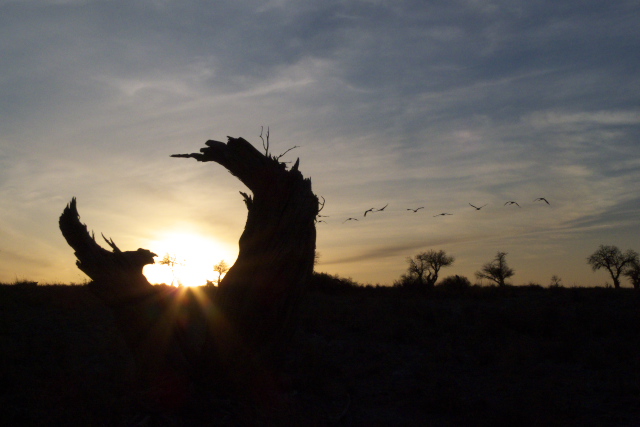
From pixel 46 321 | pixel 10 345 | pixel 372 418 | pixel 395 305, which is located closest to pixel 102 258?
pixel 10 345

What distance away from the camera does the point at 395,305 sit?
1745 cm

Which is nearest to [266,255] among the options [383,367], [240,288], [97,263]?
[240,288]

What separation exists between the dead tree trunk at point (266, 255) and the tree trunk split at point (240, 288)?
0.02m

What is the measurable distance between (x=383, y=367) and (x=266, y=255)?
4.56 m

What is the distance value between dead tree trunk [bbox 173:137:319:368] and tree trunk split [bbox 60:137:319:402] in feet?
0.05

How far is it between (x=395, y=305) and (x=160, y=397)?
10.4 m

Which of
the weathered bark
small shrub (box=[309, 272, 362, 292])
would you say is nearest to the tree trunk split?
the weathered bark

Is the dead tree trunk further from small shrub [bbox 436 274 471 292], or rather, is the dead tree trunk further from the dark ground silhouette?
small shrub [bbox 436 274 471 292]

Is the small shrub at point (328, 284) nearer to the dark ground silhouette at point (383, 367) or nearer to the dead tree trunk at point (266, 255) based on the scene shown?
the dark ground silhouette at point (383, 367)

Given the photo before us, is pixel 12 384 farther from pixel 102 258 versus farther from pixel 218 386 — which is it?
pixel 218 386

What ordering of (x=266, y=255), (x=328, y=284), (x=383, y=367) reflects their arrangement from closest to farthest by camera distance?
(x=266, y=255)
(x=383, y=367)
(x=328, y=284)

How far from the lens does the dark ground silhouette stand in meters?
8.41

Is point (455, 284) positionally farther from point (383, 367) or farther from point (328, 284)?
point (383, 367)

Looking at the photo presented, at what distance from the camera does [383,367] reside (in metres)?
11.7
